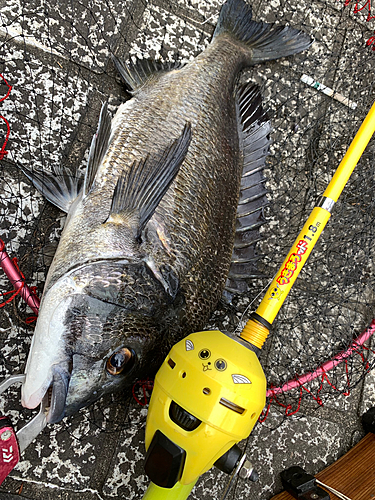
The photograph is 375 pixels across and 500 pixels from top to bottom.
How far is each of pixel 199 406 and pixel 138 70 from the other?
1806 millimetres

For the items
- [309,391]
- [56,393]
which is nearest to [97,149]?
[56,393]

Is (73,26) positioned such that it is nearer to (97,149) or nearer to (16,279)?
(97,149)

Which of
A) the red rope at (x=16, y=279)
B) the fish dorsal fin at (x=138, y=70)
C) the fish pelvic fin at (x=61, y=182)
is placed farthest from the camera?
the fish dorsal fin at (x=138, y=70)

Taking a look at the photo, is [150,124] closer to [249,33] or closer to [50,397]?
[249,33]

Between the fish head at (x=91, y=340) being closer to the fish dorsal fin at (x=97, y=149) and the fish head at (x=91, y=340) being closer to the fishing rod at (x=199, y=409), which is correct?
the fishing rod at (x=199, y=409)

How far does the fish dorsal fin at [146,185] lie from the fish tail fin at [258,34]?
1182 mm

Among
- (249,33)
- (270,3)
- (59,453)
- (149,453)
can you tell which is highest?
(270,3)

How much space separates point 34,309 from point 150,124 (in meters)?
1.07

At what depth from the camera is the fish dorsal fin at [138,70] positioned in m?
2.13

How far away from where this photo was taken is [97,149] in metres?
1.81

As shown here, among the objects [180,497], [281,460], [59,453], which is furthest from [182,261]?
[281,460]

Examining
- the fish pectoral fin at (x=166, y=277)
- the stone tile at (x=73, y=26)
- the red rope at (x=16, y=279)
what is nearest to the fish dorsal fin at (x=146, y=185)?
the fish pectoral fin at (x=166, y=277)

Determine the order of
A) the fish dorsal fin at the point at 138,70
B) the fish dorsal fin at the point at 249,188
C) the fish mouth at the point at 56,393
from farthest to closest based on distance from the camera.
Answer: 1. the fish dorsal fin at the point at 138,70
2. the fish dorsal fin at the point at 249,188
3. the fish mouth at the point at 56,393

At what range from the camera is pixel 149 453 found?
1.45 m
